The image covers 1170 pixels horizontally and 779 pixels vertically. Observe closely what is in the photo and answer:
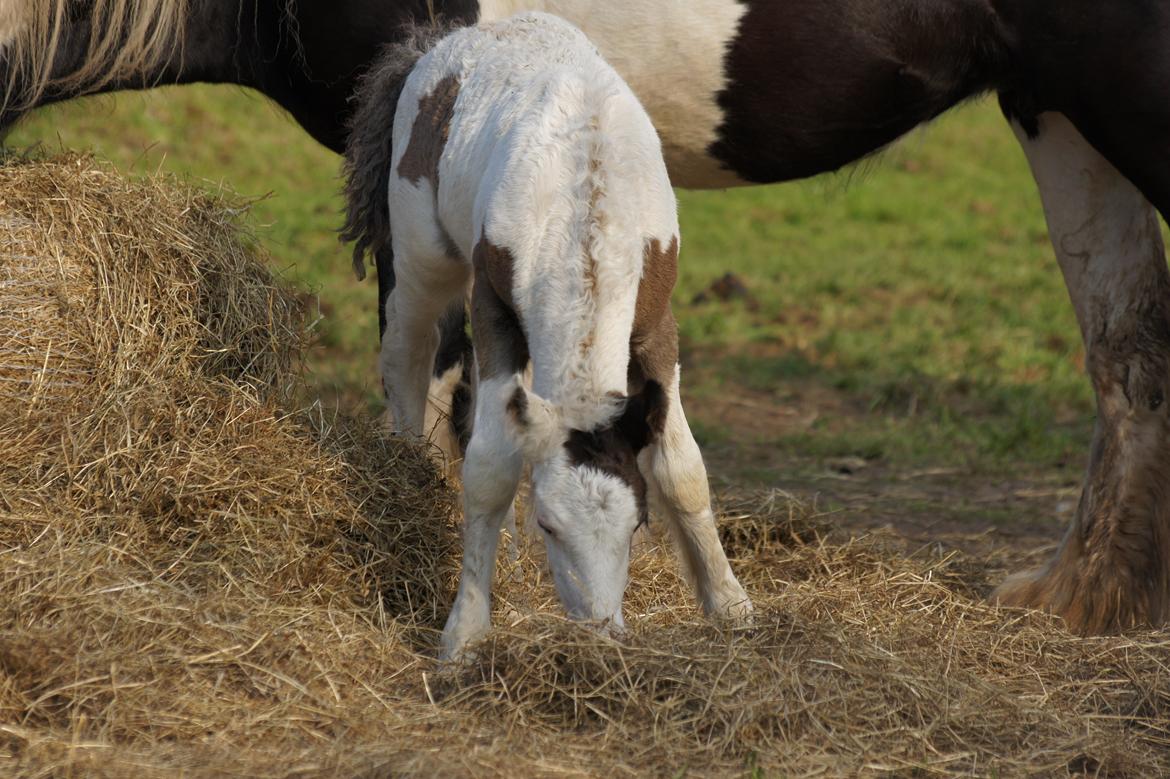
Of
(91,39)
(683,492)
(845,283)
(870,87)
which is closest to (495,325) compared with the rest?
(683,492)

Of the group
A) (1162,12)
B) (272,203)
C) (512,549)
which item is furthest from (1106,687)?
(272,203)

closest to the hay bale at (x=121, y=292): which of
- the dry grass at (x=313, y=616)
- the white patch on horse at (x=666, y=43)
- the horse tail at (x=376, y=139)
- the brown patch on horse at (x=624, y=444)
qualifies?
the dry grass at (x=313, y=616)

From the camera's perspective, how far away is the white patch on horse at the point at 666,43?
165 inches

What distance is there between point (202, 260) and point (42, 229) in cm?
46

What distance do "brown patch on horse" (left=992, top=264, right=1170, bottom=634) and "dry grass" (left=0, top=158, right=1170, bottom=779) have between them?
284mm

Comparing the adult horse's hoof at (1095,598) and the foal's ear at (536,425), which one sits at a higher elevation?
the foal's ear at (536,425)

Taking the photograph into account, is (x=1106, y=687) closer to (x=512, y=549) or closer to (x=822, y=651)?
(x=822, y=651)

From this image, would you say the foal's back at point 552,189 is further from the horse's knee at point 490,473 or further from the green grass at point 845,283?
the green grass at point 845,283

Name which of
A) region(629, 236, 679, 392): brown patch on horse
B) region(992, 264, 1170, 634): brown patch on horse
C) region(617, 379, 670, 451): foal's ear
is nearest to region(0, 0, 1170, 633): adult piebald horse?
region(992, 264, 1170, 634): brown patch on horse

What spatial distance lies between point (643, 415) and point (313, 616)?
97 centimetres

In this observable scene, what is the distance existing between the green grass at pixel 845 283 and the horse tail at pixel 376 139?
0.38m

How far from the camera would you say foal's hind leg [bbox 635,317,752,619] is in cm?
343

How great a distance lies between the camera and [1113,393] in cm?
433

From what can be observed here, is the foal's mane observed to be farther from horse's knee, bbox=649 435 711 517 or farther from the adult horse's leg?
the adult horse's leg
